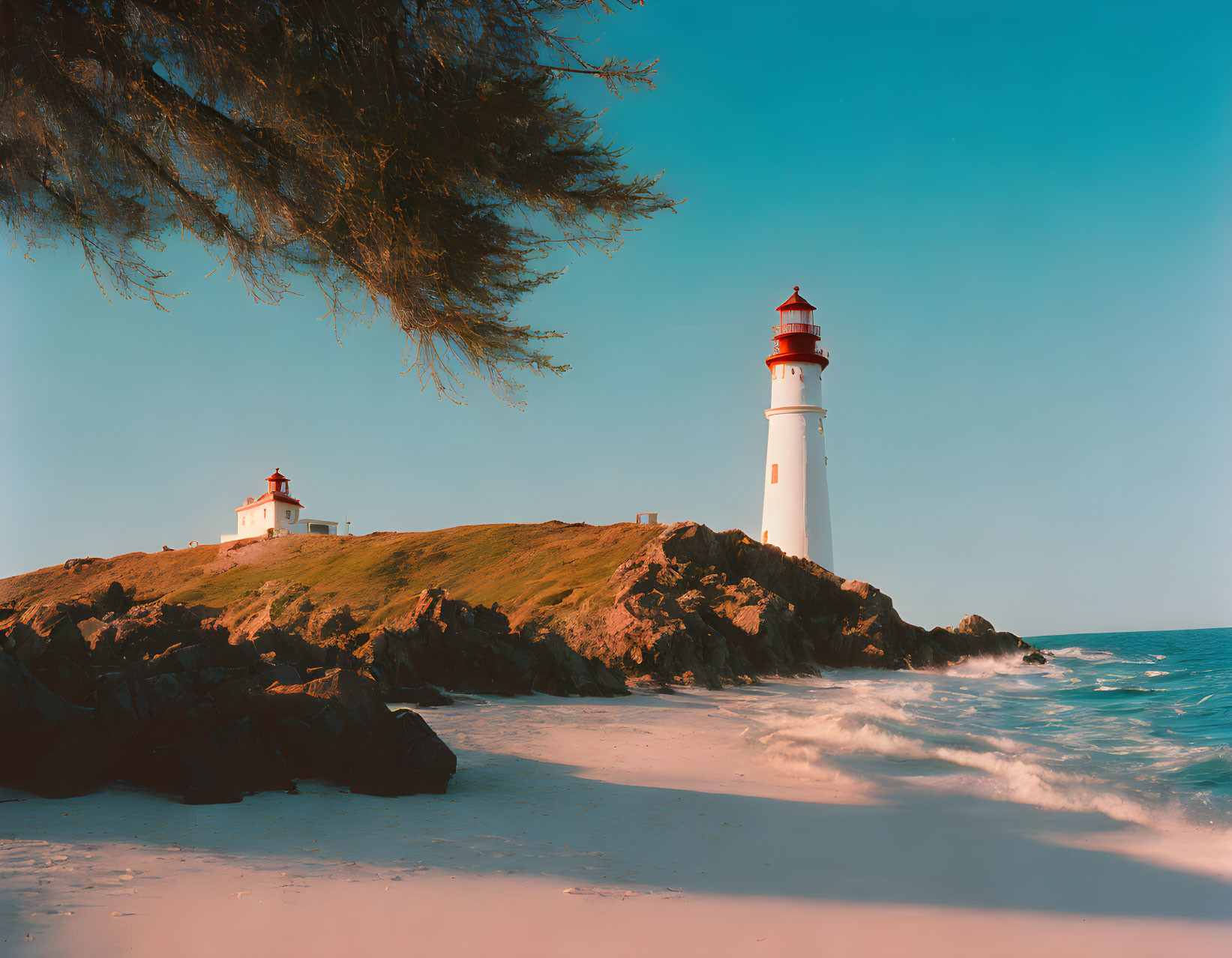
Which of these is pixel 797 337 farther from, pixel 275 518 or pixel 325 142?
pixel 275 518

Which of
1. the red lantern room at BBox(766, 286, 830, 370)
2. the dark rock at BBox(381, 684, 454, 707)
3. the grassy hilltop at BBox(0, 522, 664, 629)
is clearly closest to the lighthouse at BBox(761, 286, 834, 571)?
the red lantern room at BBox(766, 286, 830, 370)

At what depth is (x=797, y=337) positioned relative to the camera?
33562 millimetres

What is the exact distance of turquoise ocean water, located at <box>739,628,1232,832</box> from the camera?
820 cm

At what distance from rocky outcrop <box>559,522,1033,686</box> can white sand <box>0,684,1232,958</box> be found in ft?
36.6

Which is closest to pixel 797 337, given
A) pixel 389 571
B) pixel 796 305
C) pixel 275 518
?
pixel 796 305

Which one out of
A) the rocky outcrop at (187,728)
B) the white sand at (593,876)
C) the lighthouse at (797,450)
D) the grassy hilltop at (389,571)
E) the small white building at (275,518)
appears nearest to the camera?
the white sand at (593,876)

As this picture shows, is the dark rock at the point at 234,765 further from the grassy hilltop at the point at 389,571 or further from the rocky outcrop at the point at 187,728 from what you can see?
the grassy hilltop at the point at 389,571

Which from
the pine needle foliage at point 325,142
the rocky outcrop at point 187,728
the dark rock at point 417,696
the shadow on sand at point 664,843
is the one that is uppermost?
the pine needle foliage at point 325,142

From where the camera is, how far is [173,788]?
19.4 feet

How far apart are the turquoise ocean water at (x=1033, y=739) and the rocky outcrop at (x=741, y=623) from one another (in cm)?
212

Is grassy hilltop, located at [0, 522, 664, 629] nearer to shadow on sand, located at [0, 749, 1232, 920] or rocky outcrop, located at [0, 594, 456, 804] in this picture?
rocky outcrop, located at [0, 594, 456, 804]

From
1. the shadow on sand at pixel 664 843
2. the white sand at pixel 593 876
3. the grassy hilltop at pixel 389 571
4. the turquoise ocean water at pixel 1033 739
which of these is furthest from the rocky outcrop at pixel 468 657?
the grassy hilltop at pixel 389 571

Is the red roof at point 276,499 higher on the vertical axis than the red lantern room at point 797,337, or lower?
lower

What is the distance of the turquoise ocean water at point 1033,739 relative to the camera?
820 cm
